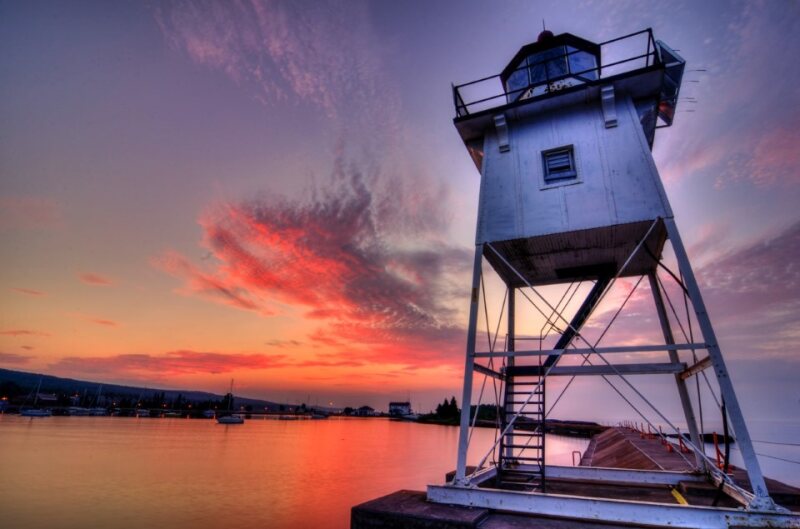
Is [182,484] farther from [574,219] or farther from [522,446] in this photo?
[574,219]

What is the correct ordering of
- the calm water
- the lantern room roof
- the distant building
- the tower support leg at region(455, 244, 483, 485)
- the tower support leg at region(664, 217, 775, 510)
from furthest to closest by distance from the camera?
the distant building < the calm water < the lantern room roof < the tower support leg at region(455, 244, 483, 485) < the tower support leg at region(664, 217, 775, 510)

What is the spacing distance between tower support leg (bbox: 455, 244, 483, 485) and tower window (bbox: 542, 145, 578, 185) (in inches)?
86.9

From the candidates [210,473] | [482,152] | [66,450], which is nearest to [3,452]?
[66,450]

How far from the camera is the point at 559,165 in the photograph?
8.59 metres

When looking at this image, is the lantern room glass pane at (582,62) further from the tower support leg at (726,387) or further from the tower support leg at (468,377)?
the tower support leg at (468,377)

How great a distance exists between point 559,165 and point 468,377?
5077 millimetres

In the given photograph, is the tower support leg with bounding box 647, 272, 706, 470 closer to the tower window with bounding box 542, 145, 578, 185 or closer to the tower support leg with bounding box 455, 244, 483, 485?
the tower window with bounding box 542, 145, 578, 185

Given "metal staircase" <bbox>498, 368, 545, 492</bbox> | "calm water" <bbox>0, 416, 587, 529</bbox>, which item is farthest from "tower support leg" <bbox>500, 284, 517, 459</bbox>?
"calm water" <bbox>0, 416, 587, 529</bbox>

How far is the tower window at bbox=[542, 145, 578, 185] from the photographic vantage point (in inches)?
328

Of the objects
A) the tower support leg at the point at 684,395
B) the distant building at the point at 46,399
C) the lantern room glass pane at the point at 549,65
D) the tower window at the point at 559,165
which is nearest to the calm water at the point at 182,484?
the tower support leg at the point at 684,395

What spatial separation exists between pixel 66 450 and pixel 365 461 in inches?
1214

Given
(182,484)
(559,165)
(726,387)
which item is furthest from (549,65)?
(182,484)

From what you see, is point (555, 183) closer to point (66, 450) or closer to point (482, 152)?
point (482, 152)

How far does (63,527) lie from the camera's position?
1723 centimetres
